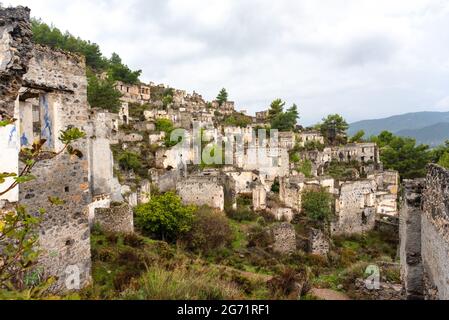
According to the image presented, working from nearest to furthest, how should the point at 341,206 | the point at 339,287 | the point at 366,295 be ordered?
the point at 366,295 → the point at 339,287 → the point at 341,206

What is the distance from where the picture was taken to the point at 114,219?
12891 millimetres

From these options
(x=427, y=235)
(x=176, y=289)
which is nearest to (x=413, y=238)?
(x=427, y=235)

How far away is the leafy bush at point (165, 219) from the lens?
1489cm

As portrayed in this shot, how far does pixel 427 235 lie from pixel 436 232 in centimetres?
73

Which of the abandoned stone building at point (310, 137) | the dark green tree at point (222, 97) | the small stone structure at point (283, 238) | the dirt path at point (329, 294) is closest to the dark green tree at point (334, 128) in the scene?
the abandoned stone building at point (310, 137)

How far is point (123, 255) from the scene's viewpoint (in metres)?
9.09

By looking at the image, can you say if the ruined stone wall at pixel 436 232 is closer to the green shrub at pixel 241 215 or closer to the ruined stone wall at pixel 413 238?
the ruined stone wall at pixel 413 238

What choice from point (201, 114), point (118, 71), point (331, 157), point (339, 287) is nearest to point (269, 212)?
point (339, 287)

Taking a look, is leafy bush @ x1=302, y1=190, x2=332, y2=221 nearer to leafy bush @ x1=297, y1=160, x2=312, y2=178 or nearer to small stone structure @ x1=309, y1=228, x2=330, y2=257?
small stone structure @ x1=309, y1=228, x2=330, y2=257

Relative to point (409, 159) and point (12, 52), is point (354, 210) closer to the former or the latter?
point (409, 159)

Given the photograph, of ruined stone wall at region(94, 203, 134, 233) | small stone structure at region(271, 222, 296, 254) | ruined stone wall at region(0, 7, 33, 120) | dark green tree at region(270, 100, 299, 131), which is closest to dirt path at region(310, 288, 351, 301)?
small stone structure at region(271, 222, 296, 254)

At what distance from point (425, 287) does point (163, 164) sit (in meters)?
27.1

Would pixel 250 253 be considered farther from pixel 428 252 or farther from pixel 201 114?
pixel 201 114

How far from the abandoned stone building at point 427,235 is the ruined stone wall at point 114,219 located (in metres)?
9.58
